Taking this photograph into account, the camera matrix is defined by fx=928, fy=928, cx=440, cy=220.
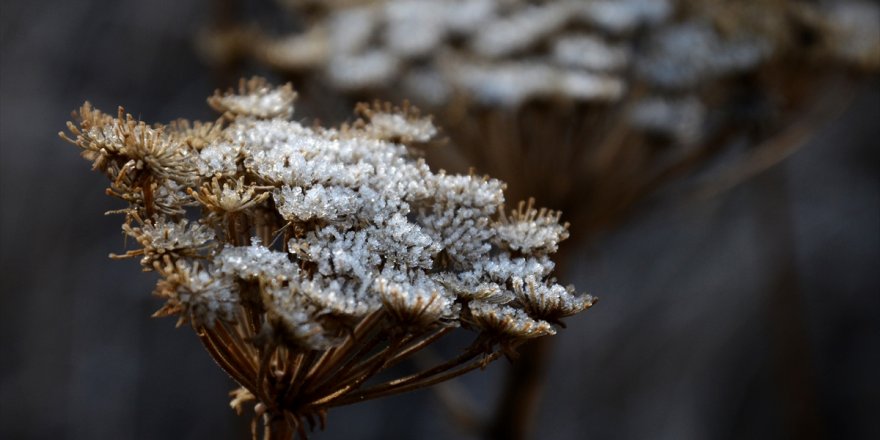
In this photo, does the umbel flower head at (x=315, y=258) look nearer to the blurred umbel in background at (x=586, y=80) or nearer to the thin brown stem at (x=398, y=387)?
the thin brown stem at (x=398, y=387)

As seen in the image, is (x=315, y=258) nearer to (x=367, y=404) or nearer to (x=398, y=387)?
(x=398, y=387)

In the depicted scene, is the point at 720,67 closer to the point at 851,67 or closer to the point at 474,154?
the point at 851,67

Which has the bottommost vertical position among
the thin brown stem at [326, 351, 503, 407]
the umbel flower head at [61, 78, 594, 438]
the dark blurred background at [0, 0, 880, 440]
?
the thin brown stem at [326, 351, 503, 407]

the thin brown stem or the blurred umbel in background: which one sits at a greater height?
the blurred umbel in background

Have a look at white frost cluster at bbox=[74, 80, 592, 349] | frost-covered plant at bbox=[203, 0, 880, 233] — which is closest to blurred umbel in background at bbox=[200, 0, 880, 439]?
frost-covered plant at bbox=[203, 0, 880, 233]

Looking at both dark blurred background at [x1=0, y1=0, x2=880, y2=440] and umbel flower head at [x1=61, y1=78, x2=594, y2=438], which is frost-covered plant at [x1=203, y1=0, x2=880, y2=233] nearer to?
umbel flower head at [x1=61, y1=78, x2=594, y2=438]
